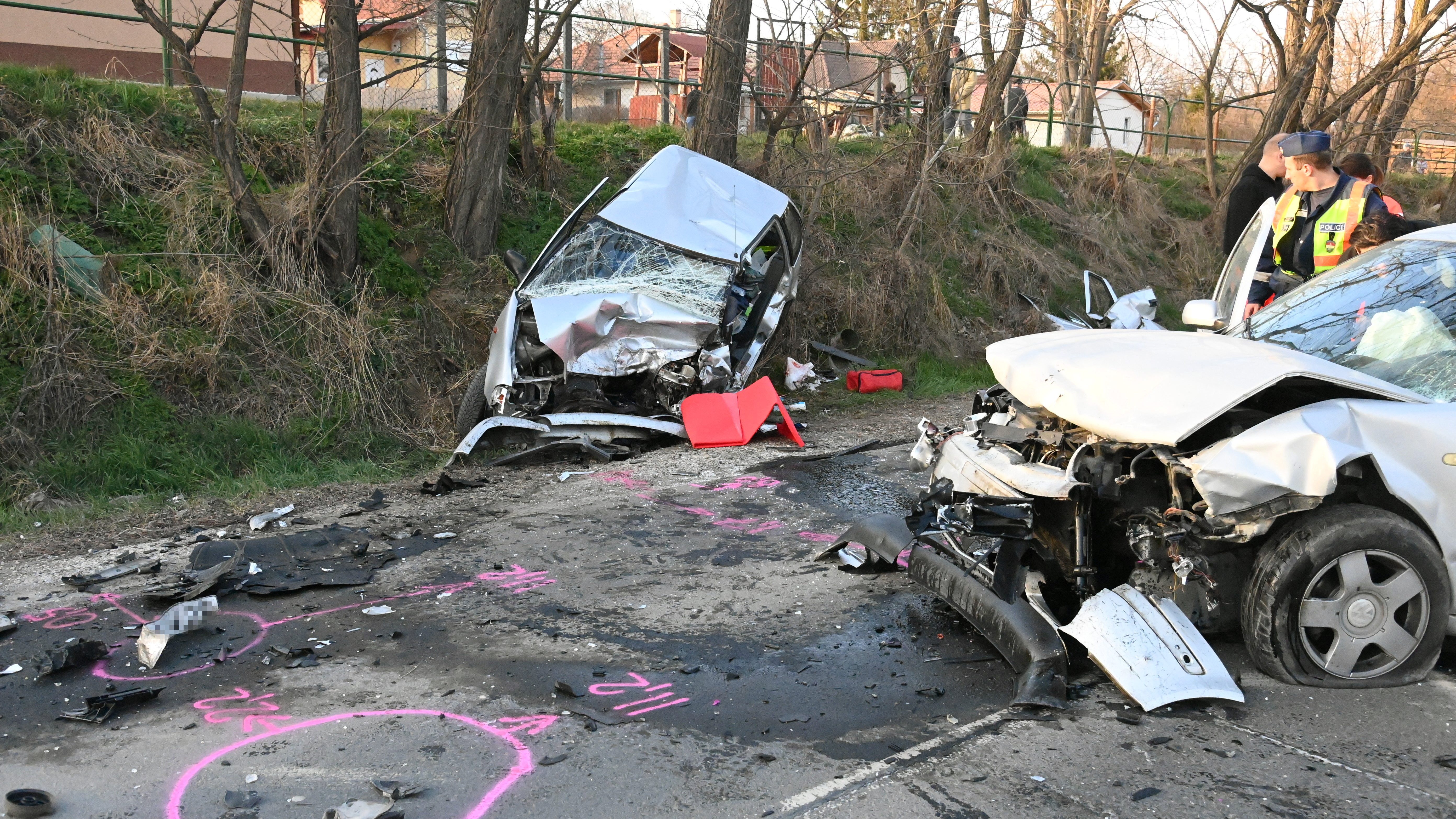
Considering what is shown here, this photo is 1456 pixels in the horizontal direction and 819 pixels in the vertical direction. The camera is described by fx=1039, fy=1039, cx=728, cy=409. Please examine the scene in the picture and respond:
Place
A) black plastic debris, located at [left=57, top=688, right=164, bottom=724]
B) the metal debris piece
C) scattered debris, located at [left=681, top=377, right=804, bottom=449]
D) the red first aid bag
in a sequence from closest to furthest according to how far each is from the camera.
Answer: black plastic debris, located at [left=57, top=688, right=164, bottom=724] → the metal debris piece → scattered debris, located at [left=681, top=377, right=804, bottom=449] → the red first aid bag

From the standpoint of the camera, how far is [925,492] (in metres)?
4.17

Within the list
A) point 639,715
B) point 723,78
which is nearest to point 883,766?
point 639,715

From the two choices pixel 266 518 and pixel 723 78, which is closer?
pixel 266 518

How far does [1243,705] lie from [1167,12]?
15207 millimetres

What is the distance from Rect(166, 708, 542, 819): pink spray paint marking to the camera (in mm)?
3049

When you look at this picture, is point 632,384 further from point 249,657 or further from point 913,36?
point 913,36

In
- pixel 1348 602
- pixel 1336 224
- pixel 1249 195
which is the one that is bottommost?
pixel 1348 602

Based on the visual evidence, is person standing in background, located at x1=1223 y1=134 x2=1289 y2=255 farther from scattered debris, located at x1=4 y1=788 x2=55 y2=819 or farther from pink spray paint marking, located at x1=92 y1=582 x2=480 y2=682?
scattered debris, located at x1=4 y1=788 x2=55 y2=819

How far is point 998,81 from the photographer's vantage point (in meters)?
14.4

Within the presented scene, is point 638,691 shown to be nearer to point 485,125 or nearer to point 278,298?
point 278,298

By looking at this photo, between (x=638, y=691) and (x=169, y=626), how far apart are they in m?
2.07

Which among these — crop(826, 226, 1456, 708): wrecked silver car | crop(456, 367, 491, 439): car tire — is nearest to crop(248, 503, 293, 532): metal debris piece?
crop(456, 367, 491, 439): car tire

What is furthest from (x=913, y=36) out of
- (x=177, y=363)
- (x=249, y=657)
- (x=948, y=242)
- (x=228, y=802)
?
(x=228, y=802)

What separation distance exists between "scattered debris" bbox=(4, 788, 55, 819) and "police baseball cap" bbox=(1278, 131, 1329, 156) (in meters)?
6.42
